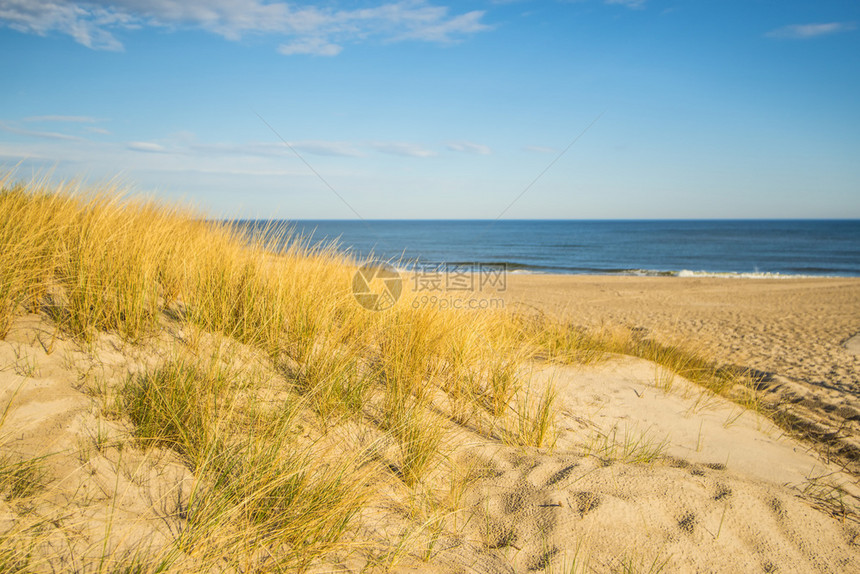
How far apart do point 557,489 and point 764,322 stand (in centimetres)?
996

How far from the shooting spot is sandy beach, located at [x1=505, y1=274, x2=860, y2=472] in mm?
4926

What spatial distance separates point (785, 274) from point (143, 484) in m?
27.5

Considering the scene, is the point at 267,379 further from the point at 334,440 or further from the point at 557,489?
the point at 557,489

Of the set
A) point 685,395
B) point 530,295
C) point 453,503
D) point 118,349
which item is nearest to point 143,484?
point 118,349

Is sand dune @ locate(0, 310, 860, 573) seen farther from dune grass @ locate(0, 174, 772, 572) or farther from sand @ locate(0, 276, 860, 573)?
dune grass @ locate(0, 174, 772, 572)

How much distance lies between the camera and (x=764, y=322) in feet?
32.0

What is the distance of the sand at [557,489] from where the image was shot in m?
1.98

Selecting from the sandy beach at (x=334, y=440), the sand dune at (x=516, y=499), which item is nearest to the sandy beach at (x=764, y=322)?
the sandy beach at (x=334, y=440)

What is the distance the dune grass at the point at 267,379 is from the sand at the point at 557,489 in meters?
0.12

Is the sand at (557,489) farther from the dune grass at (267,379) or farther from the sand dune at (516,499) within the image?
the dune grass at (267,379)

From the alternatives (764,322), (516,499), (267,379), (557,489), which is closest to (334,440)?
(267,379)

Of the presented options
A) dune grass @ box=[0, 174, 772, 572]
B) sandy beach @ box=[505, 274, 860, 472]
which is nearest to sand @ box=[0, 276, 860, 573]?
dune grass @ box=[0, 174, 772, 572]

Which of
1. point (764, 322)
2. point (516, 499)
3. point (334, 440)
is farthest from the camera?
point (764, 322)

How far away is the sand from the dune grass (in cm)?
12
